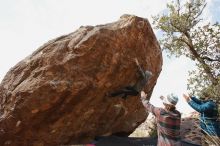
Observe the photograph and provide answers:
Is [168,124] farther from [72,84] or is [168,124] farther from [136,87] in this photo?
[72,84]

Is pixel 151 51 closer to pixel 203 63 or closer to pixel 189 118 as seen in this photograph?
pixel 189 118

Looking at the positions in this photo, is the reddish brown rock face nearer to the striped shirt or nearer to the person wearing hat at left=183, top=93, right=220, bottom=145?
the person wearing hat at left=183, top=93, right=220, bottom=145

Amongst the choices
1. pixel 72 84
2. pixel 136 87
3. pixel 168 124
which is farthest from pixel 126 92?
pixel 168 124

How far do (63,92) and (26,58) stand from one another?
1.73 m

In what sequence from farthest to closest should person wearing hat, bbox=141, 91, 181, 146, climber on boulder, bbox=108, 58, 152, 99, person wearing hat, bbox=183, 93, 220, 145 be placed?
1. climber on boulder, bbox=108, 58, 152, 99
2. person wearing hat, bbox=183, 93, 220, 145
3. person wearing hat, bbox=141, 91, 181, 146

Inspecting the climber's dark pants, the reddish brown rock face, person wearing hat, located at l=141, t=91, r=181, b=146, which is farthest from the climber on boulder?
person wearing hat, located at l=141, t=91, r=181, b=146

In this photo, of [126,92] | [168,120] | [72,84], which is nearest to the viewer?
[168,120]

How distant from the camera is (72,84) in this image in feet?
34.8

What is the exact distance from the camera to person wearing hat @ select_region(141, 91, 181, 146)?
896 cm

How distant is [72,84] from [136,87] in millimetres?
2303

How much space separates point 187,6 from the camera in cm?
1950

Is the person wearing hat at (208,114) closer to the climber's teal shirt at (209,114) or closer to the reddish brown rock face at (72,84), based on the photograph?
the climber's teal shirt at (209,114)

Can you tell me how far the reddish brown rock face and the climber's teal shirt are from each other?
2.23 m

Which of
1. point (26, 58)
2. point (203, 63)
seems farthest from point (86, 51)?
point (203, 63)
